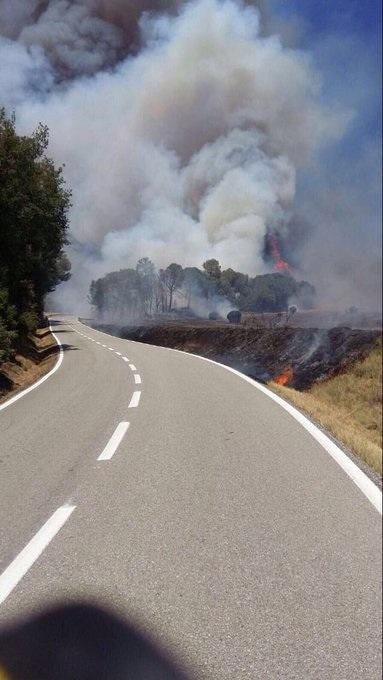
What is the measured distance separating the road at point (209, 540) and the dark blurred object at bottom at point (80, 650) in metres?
0.10

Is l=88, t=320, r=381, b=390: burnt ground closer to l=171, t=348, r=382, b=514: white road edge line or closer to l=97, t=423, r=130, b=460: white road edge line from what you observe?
l=171, t=348, r=382, b=514: white road edge line

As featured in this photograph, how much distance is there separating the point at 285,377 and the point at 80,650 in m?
20.0

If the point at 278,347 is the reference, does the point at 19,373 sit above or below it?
above

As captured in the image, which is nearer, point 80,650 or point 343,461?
point 80,650

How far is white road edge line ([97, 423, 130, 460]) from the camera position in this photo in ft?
17.3

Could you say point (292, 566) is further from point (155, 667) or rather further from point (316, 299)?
point (316, 299)

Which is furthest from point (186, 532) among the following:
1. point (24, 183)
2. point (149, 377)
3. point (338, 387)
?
point (338, 387)

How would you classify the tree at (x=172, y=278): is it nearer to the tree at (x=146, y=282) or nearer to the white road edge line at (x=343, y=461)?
the tree at (x=146, y=282)

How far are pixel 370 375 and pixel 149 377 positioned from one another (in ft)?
37.0

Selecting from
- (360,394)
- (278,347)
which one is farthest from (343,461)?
(278,347)

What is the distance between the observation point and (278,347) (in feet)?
80.5

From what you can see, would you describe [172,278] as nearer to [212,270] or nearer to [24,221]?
[212,270]

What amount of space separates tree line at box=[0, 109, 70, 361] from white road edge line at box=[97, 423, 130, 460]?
234 inches

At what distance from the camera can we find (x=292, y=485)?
4395 millimetres
